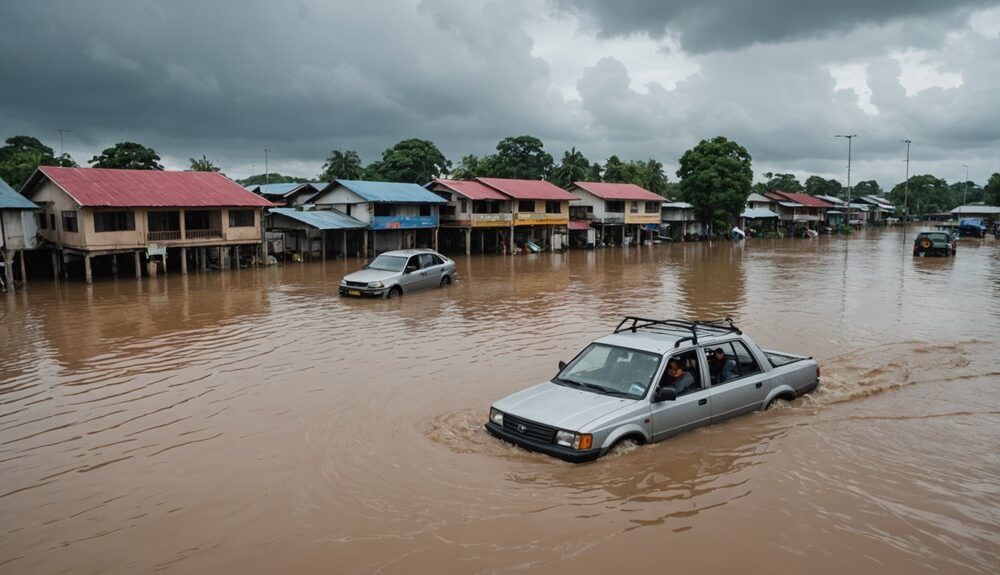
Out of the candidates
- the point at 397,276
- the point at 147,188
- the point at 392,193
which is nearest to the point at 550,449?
the point at 397,276

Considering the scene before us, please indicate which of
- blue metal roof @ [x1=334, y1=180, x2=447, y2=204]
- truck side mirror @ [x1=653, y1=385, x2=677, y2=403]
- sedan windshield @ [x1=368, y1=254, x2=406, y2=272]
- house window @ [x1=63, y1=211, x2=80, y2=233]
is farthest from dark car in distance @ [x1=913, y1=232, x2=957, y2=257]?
house window @ [x1=63, y1=211, x2=80, y2=233]

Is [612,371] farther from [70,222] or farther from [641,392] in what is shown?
[70,222]

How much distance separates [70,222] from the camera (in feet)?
91.1

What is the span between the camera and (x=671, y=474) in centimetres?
699

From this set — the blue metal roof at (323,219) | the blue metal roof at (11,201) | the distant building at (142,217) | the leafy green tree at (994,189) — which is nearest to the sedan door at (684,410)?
the distant building at (142,217)

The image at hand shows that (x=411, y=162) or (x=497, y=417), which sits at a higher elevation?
(x=411, y=162)

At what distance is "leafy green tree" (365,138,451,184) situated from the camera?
64.9 m

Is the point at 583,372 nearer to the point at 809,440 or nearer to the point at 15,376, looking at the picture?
the point at 809,440

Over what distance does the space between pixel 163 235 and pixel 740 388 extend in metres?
28.7

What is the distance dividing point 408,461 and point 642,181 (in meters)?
70.0

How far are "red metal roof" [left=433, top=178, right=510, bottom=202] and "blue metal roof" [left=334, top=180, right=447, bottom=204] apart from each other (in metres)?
1.22

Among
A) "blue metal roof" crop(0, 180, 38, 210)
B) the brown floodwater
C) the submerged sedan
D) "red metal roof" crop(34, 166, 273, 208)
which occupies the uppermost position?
"red metal roof" crop(34, 166, 273, 208)

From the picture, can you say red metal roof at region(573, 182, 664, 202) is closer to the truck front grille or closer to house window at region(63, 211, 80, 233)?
house window at region(63, 211, 80, 233)

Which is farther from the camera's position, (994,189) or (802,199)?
(994,189)
